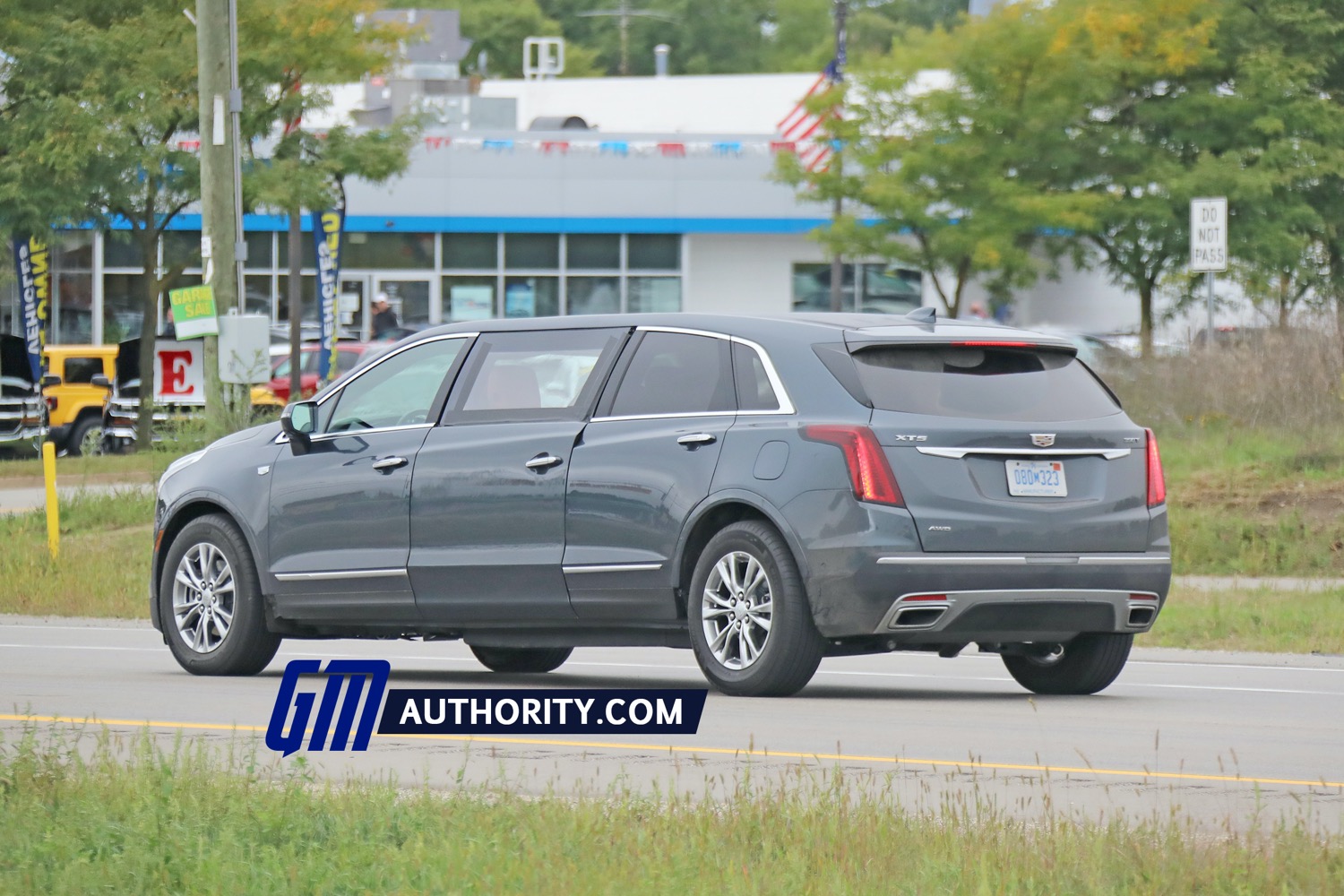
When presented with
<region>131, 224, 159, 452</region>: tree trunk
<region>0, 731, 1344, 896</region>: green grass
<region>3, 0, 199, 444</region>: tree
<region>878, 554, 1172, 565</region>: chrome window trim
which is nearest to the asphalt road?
<region>0, 731, 1344, 896</region>: green grass

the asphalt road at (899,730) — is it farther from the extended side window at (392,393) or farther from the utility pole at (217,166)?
the utility pole at (217,166)

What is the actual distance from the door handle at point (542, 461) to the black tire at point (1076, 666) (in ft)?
7.93

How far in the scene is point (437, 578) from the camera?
10.9 metres

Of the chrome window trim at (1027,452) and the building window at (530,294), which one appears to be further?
the building window at (530,294)

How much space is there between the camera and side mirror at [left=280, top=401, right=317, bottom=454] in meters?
11.5

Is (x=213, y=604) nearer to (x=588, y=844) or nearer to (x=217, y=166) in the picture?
(x=588, y=844)

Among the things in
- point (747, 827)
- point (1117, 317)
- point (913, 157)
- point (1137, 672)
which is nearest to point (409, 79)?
point (1117, 317)

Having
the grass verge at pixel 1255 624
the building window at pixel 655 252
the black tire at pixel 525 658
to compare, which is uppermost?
the building window at pixel 655 252

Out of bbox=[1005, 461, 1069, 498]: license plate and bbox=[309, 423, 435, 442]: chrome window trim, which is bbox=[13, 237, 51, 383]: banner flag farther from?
bbox=[1005, 461, 1069, 498]: license plate

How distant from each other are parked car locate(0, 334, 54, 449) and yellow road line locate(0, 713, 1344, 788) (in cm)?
2565

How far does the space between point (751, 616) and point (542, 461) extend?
135 centimetres

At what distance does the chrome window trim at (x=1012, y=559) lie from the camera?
955 cm

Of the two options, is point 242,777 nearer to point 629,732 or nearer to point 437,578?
point 629,732

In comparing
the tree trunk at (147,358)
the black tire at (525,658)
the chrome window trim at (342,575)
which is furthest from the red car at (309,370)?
the chrome window trim at (342,575)
